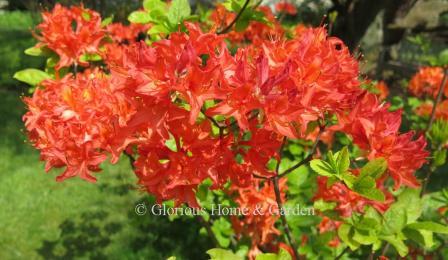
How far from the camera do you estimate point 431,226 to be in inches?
50.9

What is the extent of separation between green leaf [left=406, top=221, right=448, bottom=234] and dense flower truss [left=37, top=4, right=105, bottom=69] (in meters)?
1.46

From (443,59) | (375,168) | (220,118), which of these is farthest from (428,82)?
(375,168)

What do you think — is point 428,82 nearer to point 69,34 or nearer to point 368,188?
point 69,34

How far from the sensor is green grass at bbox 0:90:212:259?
3230 millimetres

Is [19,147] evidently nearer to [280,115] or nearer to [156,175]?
[156,175]

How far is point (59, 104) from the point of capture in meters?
1.33

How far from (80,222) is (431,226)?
9.66 ft

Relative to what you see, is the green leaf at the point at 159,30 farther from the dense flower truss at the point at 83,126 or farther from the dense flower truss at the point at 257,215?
the dense flower truss at the point at 257,215

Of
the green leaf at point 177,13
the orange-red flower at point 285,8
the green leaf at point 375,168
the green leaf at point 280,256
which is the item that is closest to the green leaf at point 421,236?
the green leaf at point 375,168

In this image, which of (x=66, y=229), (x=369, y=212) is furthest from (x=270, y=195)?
(x=66, y=229)

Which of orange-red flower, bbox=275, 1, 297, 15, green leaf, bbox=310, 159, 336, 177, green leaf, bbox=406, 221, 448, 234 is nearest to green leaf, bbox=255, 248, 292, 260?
green leaf, bbox=310, 159, 336, 177

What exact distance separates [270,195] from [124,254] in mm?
1451

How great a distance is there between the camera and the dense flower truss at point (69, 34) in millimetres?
1976

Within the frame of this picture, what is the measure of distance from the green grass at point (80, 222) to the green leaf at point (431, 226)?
187 centimetres
